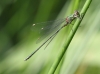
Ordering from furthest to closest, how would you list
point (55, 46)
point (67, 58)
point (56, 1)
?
point (56, 1), point (55, 46), point (67, 58)

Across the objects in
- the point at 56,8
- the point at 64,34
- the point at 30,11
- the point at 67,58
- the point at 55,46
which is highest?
the point at 56,8

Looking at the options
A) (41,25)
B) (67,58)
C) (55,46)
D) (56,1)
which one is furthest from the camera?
(56,1)

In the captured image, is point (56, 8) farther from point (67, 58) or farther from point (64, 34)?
point (67, 58)

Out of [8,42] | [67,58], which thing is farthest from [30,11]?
[67,58]

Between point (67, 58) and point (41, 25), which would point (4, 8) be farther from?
point (67, 58)

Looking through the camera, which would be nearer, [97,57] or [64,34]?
[97,57]

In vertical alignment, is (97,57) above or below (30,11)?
below

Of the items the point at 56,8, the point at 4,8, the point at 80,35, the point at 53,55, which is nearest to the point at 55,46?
the point at 53,55
